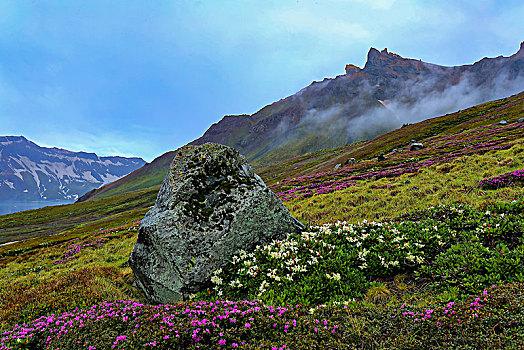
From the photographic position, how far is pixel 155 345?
433 cm

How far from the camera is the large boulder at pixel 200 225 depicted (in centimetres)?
838

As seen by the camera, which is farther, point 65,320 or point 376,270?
point 376,270

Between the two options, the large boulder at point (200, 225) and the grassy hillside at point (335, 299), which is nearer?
the grassy hillside at point (335, 299)

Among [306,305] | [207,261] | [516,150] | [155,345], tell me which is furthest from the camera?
[516,150]

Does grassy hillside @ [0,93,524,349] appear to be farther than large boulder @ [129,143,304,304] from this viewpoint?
No

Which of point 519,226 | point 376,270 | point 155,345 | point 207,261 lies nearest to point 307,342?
point 155,345

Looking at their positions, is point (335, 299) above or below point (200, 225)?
below

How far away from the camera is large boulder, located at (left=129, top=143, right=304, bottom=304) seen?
838cm

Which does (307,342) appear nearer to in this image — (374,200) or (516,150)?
(374,200)

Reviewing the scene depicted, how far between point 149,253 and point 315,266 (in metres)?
6.51

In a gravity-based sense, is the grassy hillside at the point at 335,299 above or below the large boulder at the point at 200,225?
below

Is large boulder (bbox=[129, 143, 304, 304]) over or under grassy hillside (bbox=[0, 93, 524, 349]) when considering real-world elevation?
over

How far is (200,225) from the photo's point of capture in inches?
361

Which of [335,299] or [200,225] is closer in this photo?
[335,299]
